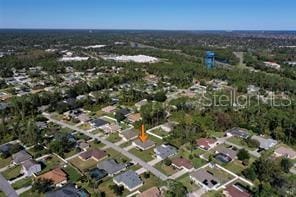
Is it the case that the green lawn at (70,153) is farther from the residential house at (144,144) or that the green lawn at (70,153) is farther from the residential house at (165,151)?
the residential house at (165,151)

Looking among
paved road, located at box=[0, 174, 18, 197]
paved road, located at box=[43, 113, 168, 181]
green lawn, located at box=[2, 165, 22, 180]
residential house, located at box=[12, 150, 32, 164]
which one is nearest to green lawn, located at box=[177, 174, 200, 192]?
paved road, located at box=[43, 113, 168, 181]

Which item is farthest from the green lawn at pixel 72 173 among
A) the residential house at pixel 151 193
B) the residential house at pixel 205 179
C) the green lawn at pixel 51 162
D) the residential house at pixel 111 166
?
the residential house at pixel 205 179

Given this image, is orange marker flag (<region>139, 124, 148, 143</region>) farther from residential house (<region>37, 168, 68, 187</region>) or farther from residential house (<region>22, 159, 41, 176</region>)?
residential house (<region>22, 159, 41, 176</region>)

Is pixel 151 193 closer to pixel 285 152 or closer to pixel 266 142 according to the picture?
pixel 285 152

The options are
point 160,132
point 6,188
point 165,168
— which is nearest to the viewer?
point 6,188

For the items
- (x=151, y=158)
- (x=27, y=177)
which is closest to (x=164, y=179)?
→ (x=151, y=158)

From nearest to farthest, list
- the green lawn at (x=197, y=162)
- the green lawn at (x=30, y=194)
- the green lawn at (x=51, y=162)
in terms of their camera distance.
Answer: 1. the green lawn at (x=30, y=194)
2. the green lawn at (x=51, y=162)
3. the green lawn at (x=197, y=162)

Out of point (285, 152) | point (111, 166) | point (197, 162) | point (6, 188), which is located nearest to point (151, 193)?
point (111, 166)
